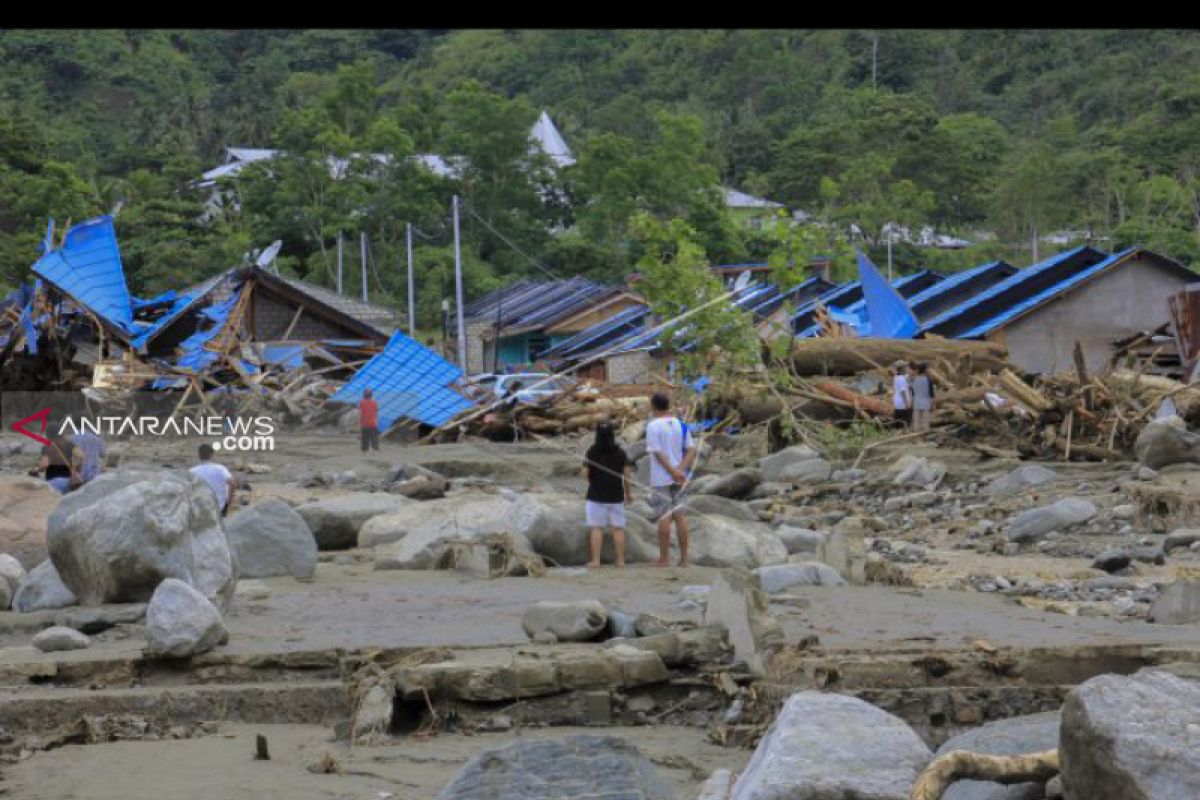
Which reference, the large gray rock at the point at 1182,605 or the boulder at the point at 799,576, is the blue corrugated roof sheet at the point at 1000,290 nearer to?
the boulder at the point at 799,576

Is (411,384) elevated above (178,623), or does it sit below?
above

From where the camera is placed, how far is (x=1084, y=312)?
103 feet

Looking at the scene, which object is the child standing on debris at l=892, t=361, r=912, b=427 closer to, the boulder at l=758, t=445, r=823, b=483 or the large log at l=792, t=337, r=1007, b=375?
the boulder at l=758, t=445, r=823, b=483

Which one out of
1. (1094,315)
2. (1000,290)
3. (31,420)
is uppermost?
(1000,290)

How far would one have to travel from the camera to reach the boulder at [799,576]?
1212 cm

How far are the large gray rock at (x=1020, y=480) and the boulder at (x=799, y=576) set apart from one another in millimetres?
7543

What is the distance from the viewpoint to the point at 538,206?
58656mm

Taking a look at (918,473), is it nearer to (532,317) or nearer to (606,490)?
(606,490)

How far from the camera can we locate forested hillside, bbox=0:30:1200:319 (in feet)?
169

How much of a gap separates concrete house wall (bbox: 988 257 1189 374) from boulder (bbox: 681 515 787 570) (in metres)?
17.6

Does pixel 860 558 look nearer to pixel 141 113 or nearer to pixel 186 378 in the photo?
pixel 186 378

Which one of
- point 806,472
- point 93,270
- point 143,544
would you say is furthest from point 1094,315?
point 143,544

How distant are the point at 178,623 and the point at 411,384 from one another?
Answer: 2271 centimetres

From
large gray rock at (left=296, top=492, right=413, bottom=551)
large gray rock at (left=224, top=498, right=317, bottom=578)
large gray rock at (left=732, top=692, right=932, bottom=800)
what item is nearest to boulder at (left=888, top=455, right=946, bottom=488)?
large gray rock at (left=296, top=492, right=413, bottom=551)
